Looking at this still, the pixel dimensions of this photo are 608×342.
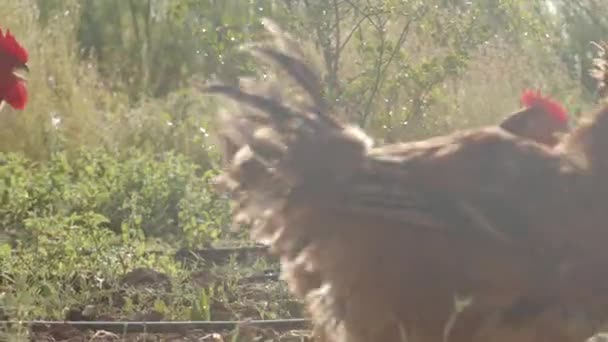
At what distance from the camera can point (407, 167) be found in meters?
3.77

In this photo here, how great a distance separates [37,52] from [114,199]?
3683 millimetres

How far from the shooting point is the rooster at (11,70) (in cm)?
626

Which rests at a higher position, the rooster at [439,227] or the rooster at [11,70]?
the rooster at [11,70]

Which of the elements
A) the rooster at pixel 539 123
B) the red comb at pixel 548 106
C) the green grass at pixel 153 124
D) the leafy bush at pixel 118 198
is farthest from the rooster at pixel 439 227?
the leafy bush at pixel 118 198

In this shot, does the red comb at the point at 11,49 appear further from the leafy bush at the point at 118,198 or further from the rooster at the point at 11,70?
the leafy bush at the point at 118,198

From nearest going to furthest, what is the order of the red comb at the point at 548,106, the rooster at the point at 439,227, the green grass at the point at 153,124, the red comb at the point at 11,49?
the rooster at the point at 439,227 < the red comb at the point at 548,106 < the green grass at the point at 153,124 < the red comb at the point at 11,49

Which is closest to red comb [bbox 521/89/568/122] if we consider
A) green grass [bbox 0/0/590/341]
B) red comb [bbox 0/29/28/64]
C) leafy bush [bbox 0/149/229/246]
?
green grass [bbox 0/0/590/341]

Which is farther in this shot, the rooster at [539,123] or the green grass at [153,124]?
the green grass at [153,124]

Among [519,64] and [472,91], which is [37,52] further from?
[519,64]

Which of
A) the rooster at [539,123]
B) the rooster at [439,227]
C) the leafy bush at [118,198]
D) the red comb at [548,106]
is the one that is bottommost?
the rooster at [439,227]

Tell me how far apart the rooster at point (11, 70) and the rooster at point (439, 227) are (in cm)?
270

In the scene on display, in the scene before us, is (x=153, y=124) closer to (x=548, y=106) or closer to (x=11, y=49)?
(x=11, y=49)

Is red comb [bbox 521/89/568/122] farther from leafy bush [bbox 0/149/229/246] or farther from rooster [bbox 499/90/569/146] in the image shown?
leafy bush [bbox 0/149/229/246]

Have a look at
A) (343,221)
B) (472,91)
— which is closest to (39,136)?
(472,91)
